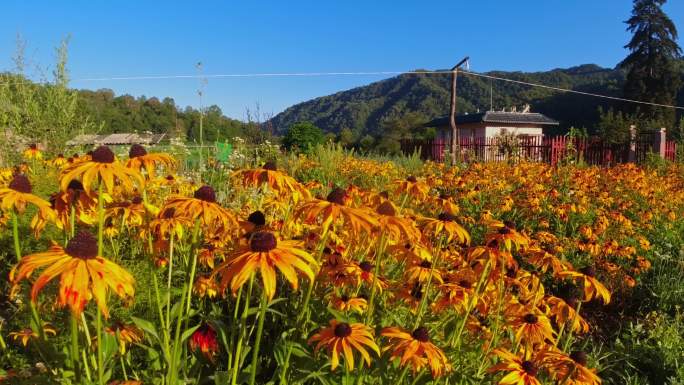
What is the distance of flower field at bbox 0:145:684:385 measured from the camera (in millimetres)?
1200

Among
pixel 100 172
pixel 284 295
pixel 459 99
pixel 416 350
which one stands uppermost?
pixel 459 99

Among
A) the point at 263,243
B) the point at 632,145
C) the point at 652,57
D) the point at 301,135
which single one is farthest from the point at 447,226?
the point at 652,57

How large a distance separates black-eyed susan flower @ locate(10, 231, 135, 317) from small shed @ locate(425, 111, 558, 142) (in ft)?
98.1

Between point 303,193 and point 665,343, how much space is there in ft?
8.39

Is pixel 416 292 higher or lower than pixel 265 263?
lower

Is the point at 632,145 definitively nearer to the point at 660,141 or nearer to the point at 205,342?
the point at 660,141

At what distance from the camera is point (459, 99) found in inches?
2633

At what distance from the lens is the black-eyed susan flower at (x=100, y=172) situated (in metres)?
1.15

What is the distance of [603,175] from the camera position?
665cm

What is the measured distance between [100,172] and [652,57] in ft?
147

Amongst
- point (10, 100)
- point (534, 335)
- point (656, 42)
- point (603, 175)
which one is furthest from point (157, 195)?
point (656, 42)

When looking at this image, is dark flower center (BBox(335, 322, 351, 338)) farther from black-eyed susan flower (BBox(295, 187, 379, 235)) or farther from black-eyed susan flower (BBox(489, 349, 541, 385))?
black-eyed susan flower (BBox(489, 349, 541, 385))

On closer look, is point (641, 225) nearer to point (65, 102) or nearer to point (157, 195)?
point (157, 195)

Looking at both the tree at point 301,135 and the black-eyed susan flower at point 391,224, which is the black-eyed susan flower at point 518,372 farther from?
the tree at point 301,135
